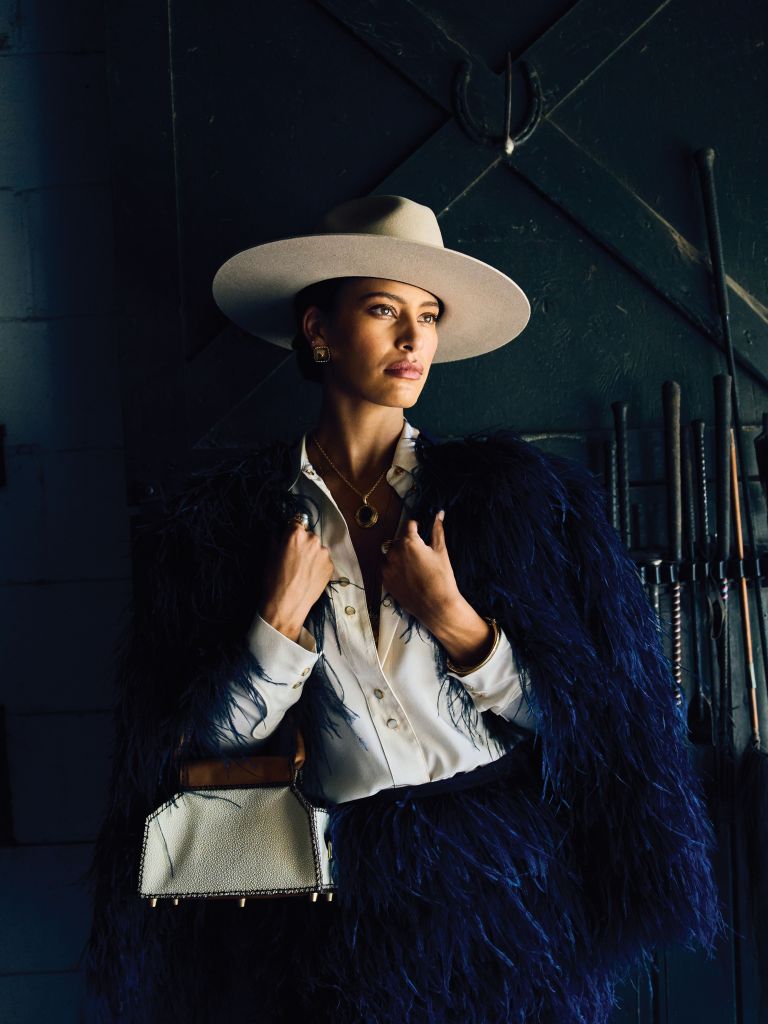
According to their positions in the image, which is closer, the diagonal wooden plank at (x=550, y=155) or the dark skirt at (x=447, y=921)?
the dark skirt at (x=447, y=921)

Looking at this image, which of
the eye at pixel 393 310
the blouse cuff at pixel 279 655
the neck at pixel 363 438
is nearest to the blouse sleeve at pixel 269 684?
the blouse cuff at pixel 279 655

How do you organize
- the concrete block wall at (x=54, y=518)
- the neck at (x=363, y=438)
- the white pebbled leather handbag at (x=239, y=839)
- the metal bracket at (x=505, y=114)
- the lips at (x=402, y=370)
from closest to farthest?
the white pebbled leather handbag at (x=239, y=839)
the lips at (x=402, y=370)
the neck at (x=363, y=438)
the metal bracket at (x=505, y=114)
the concrete block wall at (x=54, y=518)

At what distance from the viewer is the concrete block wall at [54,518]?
6.73 feet

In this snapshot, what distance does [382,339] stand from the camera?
1465 mm

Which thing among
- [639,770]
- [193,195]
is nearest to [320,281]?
[193,195]

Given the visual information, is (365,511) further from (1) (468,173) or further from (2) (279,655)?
(1) (468,173)

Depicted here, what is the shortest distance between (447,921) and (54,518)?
135 centimetres

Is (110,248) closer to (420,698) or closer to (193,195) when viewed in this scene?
(193,195)

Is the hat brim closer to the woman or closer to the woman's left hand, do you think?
the woman

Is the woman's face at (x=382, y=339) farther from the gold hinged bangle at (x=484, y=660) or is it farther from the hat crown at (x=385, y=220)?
the gold hinged bangle at (x=484, y=660)

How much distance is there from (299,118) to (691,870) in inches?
68.4

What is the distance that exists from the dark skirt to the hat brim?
32.9 inches

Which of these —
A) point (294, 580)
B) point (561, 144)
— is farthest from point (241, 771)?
point (561, 144)

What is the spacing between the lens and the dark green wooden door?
1.87 meters
